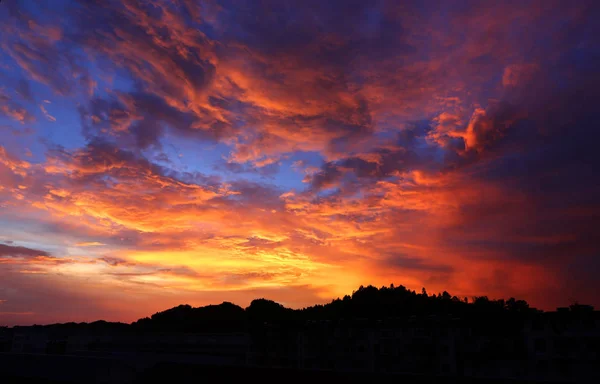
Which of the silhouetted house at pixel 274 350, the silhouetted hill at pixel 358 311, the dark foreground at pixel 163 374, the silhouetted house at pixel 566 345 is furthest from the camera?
the silhouetted hill at pixel 358 311

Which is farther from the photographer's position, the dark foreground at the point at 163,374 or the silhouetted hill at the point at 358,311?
the silhouetted hill at the point at 358,311

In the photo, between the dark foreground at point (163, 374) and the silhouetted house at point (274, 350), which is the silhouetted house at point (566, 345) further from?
the dark foreground at point (163, 374)

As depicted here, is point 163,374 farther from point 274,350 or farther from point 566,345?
point 274,350

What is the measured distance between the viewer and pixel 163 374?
4758 mm

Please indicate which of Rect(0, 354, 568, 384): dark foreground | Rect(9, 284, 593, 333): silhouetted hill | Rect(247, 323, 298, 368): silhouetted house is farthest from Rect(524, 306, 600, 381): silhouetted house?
Rect(9, 284, 593, 333): silhouetted hill

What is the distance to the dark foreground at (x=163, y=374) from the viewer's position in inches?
149

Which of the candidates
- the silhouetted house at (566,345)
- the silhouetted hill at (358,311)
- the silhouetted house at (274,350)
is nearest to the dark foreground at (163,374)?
the silhouetted house at (566,345)

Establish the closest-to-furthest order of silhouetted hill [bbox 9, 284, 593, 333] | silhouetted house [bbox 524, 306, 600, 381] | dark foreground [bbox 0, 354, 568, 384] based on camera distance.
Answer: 1. dark foreground [bbox 0, 354, 568, 384]
2. silhouetted house [bbox 524, 306, 600, 381]
3. silhouetted hill [bbox 9, 284, 593, 333]

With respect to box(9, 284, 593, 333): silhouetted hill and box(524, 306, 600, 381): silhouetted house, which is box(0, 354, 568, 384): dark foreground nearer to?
box(524, 306, 600, 381): silhouetted house

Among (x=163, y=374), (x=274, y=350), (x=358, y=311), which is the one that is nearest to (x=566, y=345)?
(x=163, y=374)

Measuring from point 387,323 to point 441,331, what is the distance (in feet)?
25.5

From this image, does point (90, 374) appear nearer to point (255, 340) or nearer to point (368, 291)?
point (255, 340)

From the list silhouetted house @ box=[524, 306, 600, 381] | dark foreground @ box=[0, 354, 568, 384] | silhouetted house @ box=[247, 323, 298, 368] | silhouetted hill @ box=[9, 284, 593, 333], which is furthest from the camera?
silhouetted hill @ box=[9, 284, 593, 333]

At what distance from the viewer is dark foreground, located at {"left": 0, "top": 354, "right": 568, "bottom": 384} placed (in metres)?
3.78
